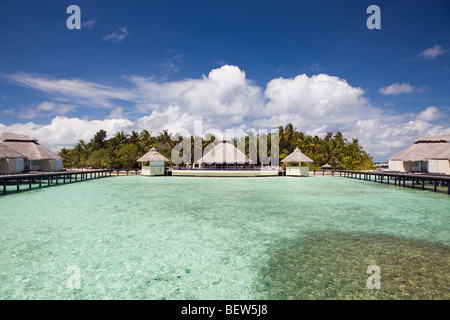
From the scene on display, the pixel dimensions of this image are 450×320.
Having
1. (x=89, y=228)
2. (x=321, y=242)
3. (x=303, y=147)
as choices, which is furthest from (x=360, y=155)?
(x=89, y=228)

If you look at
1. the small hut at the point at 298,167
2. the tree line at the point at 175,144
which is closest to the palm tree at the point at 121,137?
the tree line at the point at 175,144

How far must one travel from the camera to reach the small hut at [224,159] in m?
26.9

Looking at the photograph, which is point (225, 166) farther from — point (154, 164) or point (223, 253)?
point (223, 253)

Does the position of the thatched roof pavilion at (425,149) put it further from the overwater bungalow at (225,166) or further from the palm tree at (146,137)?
the palm tree at (146,137)

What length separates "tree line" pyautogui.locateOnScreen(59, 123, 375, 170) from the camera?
33216 mm

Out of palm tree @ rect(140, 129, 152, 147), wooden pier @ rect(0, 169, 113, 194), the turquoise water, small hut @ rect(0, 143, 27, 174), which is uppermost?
palm tree @ rect(140, 129, 152, 147)

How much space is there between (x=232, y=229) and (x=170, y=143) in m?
34.8

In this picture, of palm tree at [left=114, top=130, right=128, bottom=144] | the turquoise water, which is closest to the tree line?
palm tree at [left=114, top=130, right=128, bottom=144]

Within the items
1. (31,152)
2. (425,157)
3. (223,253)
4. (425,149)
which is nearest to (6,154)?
(31,152)

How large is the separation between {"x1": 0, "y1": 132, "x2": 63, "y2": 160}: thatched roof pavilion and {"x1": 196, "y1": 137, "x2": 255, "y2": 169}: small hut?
15.3 m

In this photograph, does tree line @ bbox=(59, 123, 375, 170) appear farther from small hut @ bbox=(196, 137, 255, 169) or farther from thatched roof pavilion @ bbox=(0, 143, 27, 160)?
thatched roof pavilion @ bbox=(0, 143, 27, 160)

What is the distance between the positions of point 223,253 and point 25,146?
2702 centimetres

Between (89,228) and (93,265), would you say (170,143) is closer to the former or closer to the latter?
(89,228)

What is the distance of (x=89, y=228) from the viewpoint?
23.9 ft
